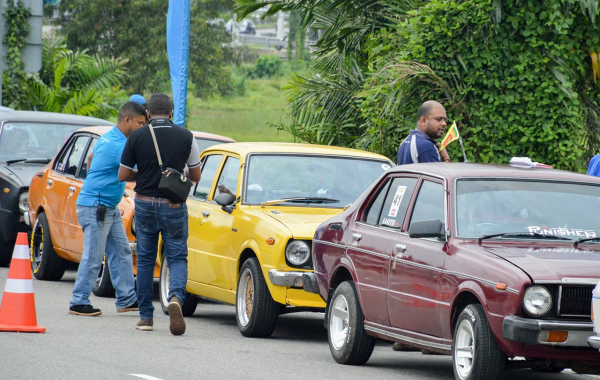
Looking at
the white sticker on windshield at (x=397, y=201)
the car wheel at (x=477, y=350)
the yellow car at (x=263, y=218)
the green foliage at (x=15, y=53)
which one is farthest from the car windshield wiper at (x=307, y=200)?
the green foliage at (x=15, y=53)

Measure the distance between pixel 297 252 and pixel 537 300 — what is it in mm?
3165

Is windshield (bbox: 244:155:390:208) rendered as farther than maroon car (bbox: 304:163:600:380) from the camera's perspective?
Yes

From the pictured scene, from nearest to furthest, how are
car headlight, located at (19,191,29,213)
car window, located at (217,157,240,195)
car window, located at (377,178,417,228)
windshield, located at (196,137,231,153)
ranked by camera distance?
1. car window, located at (377,178,417,228)
2. car window, located at (217,157,240,195)
3. car headlight, located at (19,191,29,213)
4. windshield, located at (196,137,231,153)

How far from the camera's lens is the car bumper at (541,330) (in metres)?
6.29

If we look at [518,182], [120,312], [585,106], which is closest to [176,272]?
[120,312]

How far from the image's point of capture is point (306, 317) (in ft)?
38.8

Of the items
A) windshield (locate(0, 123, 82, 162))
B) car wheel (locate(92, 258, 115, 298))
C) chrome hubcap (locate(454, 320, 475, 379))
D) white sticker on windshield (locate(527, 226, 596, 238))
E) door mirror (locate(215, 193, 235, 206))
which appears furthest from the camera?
windshield (locate(0, 123, 82, 162))

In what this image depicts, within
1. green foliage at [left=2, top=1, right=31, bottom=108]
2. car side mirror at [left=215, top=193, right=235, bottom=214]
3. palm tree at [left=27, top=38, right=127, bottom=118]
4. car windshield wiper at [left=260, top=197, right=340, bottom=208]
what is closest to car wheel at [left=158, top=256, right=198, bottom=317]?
car side mirror at [left=215, top=193, right=235, bottom=214]

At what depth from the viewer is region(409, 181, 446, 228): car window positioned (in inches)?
298

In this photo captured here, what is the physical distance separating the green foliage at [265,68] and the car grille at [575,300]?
68.1m

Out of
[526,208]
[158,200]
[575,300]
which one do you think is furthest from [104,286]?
[575,300]

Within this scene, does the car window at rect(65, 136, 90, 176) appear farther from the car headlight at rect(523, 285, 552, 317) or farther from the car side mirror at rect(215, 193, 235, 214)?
the car headlight at rect(523, 285, 552, 317)

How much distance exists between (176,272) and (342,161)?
205 cm

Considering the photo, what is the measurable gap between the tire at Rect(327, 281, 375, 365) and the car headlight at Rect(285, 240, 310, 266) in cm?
76
